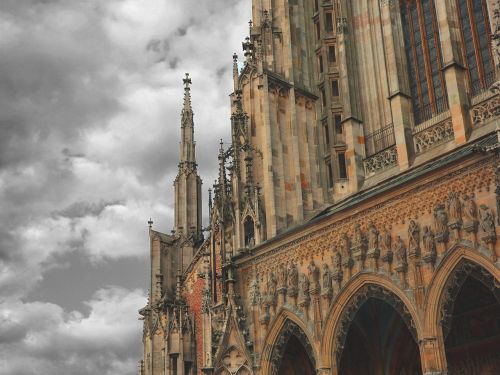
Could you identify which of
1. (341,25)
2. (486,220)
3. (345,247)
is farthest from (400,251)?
(341,25)

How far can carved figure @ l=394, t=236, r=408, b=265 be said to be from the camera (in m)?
17.7

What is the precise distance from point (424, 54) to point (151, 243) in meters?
14.8

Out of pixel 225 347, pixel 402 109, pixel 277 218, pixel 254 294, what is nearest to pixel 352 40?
pixel 402 109

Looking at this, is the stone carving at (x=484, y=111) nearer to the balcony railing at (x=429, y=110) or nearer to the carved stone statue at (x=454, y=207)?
the carved stone statue at (x=454, y=207)

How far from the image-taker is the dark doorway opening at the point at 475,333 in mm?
19453

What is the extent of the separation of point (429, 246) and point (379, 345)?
5.81 meters

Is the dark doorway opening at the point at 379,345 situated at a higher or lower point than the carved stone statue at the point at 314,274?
lower

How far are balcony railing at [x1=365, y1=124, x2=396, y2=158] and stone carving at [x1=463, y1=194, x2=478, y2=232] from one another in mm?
6609

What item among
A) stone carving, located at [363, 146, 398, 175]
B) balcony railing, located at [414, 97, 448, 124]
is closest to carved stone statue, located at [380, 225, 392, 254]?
stone carving, located at [363, 146, 398, 175]

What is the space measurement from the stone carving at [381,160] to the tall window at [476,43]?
296 centimetres

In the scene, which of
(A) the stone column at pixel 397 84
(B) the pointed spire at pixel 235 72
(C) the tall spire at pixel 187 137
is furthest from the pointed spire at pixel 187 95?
(A) the stone column at pixel 397 84

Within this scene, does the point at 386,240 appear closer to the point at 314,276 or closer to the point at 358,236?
the point at 358,236

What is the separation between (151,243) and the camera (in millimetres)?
32219

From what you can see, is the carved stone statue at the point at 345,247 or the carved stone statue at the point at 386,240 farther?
the carved stone statue at the point at 345,247
